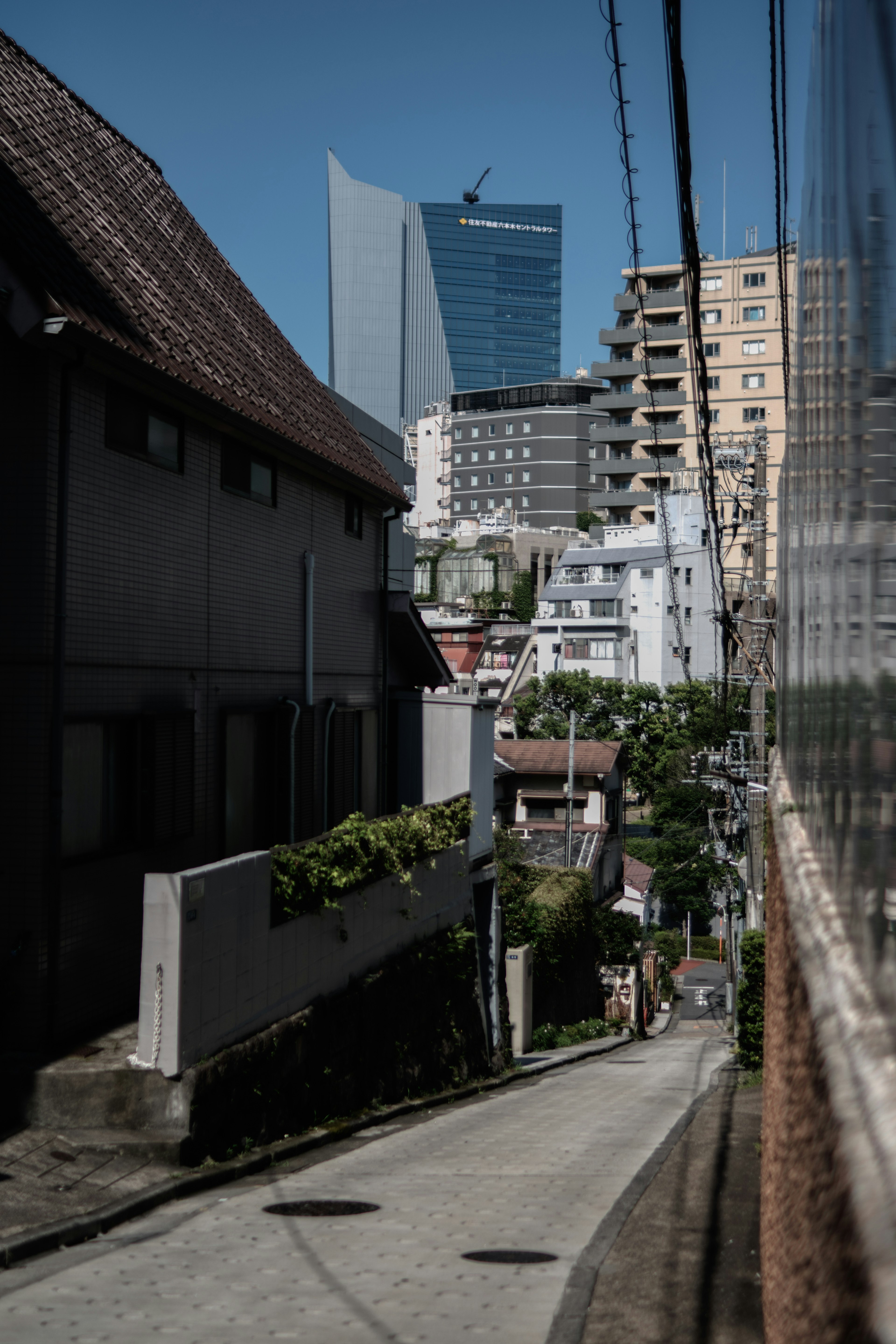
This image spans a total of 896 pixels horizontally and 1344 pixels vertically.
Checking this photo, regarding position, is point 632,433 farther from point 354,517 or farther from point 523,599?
point 354,517

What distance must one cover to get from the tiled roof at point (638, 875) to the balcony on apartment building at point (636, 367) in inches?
1994

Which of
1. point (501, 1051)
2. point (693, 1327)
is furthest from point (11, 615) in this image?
point (501, 1051)

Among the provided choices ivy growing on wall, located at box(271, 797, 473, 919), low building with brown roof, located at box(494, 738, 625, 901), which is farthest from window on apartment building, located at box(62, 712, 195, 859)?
low building with brown roof, located at box(494, 738, 625, 901)

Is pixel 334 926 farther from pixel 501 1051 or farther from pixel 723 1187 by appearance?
pixel 501 1051

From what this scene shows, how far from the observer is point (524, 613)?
119 m

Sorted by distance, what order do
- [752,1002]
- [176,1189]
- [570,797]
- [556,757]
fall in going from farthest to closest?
1. [556,757]
2. [570,797]
3. [752,1002]
4. [176,1189]

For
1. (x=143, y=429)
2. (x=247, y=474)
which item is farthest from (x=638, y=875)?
(x=143, y=429)

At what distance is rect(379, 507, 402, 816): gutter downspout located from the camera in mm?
18156

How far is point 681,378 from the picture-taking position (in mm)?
101312

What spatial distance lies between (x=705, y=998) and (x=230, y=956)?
43.8m

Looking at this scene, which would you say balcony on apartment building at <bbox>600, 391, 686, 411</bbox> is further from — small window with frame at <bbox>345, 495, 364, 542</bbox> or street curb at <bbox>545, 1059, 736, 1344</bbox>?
street curb at <bbox>545, 1059, 736, 1344</bbox>

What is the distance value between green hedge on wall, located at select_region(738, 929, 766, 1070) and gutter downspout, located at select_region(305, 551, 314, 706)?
9.87 meters

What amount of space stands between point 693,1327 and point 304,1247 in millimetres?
2569

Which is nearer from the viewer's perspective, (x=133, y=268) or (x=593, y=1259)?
(x=593, y=1259)
